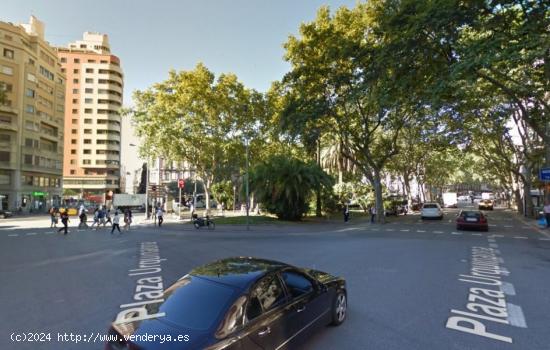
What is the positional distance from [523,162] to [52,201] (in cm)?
6682

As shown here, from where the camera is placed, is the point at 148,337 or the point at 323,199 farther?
the point at 323,199

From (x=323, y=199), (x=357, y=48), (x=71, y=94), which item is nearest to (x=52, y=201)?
(x=71, y=94)

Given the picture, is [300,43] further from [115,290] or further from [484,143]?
[484,143]

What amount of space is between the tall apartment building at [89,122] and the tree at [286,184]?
60042 millimetres

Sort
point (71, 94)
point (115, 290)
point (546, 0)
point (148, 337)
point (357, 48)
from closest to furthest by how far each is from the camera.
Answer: point (148, 337), point (115, 290), point (546, 0), point (357, 48), point (71, 94)

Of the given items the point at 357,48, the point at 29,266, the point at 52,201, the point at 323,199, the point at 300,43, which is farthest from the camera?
the point at 52,201

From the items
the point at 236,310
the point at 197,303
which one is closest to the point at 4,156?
the point at 197,303

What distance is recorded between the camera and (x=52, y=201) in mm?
52875

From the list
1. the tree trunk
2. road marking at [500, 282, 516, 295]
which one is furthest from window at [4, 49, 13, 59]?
road marking at [500, 282, 516, 295]

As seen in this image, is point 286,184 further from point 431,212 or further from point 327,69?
point 431,212

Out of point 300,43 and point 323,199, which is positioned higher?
point 300,43

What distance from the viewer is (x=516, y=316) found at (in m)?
5.34

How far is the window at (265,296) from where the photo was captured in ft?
11.3

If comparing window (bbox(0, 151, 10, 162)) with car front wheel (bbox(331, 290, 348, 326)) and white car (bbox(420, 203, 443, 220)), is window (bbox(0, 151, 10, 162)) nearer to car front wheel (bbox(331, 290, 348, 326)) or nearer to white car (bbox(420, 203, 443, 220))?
white car (bbox(420, 203, 443, 220))
